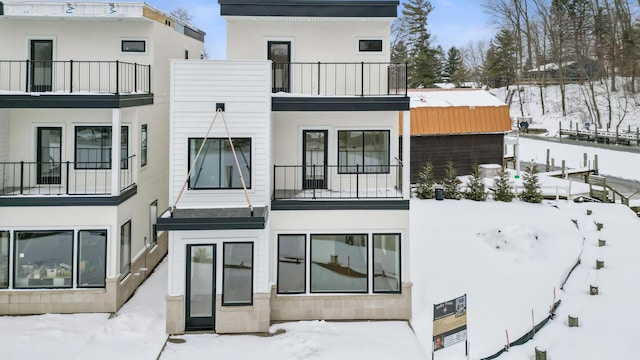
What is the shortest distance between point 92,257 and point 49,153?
3.66 m

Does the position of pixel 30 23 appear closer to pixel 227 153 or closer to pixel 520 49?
pixel 227 153

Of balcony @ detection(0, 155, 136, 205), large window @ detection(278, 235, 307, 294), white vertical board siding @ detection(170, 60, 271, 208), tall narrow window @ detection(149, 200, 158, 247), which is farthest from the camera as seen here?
tall narrow window @ detection(149, 200, 158, 247)

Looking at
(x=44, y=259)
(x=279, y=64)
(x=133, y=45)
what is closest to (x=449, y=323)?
(x=279, y=64)

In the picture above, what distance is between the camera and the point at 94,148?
14562mm

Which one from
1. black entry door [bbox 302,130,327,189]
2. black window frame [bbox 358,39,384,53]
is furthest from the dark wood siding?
black entry door [bbox 302,130,327,189]

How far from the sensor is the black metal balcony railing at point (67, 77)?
14.8 meters

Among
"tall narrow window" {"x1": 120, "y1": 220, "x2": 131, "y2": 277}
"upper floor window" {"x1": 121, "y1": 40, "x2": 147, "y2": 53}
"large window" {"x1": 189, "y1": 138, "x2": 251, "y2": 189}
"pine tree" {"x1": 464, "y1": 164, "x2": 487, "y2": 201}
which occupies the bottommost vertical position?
"tall narrow window" {"x1": 120, "y1": 220, "x2": 131, "y2": 277}

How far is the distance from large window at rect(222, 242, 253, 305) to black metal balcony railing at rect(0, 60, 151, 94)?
6.29 metres

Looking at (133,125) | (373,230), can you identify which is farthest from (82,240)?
(373,230)

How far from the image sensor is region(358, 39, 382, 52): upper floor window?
14.3 m

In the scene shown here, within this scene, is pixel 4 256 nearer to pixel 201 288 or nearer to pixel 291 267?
pixel 201 288

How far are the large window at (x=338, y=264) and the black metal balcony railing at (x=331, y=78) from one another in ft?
14.5

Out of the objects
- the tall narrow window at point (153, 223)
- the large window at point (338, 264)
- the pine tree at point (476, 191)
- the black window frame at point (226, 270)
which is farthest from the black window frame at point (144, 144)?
the pine tree at point (476, 191)

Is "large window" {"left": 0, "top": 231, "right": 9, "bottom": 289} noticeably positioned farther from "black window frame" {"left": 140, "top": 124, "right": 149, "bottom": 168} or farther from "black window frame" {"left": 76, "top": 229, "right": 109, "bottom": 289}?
"black window frame" {"left": 140, "top": 124, "right": 149, "bottom": 168}
